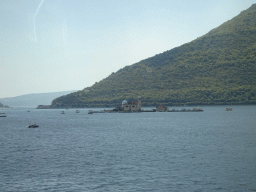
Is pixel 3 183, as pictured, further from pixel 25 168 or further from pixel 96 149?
pixel 96 149

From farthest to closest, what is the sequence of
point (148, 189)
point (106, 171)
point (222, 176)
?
point (106, 171) → point (222, 176) → point (148, 189)

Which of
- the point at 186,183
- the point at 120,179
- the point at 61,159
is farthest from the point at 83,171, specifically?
the point at 186,183

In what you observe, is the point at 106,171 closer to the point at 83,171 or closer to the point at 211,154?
the point at 83,171

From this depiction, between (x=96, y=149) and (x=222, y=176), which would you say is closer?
(x=222, y=176)

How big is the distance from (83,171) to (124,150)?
16902 millimetres

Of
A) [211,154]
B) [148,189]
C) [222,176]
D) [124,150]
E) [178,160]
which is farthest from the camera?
[124,150]

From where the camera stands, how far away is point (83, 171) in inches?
1469

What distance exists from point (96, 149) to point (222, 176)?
27288 mm

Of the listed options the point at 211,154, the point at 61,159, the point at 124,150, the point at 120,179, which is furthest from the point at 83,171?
the point at 211,154

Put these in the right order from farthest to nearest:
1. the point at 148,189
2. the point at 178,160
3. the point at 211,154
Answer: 1. the point at 211,154
2. the point at 178,160
3. the point at 148,189

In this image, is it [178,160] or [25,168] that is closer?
[25,168]

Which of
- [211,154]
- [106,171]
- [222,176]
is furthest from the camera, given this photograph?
[211,154]

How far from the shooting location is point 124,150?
53406 millimetres

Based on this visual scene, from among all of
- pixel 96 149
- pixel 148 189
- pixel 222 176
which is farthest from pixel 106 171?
pixel 96 149
